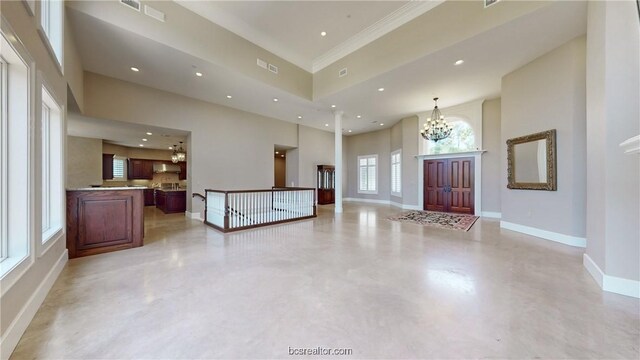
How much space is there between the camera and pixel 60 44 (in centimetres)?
313

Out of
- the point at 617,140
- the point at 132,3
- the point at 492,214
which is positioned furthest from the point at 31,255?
the point at 492,214

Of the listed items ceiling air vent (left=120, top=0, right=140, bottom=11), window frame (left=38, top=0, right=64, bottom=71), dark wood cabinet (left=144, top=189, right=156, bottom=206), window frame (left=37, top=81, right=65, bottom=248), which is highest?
ceiling air vent (left=120, top=0, right=140, bottom=11)

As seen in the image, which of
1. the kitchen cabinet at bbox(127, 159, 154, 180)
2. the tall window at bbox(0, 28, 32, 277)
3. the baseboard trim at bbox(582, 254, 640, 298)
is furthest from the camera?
the kitchen cabinet at bbox(127, 159, 154, 180)

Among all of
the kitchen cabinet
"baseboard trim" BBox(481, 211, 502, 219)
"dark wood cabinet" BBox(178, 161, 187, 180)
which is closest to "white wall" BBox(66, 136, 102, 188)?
the kitchen cabinet

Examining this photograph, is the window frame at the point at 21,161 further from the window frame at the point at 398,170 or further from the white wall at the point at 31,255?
the window frame at the point at 398,170

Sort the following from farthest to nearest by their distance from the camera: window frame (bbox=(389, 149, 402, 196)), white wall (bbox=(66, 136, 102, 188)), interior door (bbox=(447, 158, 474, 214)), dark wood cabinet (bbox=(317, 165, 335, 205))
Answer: dark wood cabinet (bbox=(317, 165, 335, 205)), window frame (bbox=(389, 149, 402, 196)), white wall (bbox=(66, 136, 102, 188)), interior door (bbox=(447, 158, 474, 214))

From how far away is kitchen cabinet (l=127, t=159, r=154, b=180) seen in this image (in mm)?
11219

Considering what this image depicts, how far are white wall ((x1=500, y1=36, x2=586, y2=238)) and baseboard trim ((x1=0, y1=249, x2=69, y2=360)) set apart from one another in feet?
24.6

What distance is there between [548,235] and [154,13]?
897 cm

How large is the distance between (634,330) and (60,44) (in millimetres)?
7140

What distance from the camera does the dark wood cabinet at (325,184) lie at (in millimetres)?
11062

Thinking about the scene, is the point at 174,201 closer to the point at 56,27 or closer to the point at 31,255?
the point at 56,27

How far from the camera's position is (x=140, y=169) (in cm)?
1147

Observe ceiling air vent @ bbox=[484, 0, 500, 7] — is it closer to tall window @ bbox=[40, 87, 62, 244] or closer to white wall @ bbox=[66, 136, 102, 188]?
tall window @ bbox=[40, 87, 62, 244]
